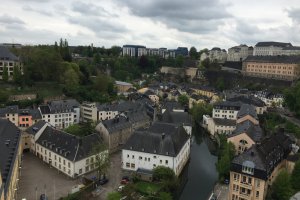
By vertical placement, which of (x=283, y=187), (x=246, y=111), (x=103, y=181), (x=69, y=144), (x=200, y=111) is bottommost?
(x=103, y=181)

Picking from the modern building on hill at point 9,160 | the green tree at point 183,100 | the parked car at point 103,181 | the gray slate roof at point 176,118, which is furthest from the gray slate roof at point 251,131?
the green tree at point 183,100

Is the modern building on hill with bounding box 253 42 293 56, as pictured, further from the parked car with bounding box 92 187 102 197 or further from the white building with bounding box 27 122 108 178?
the parked car with bounding box 92 187 102 197

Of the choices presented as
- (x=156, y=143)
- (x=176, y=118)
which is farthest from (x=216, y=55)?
(x=156, y=143)

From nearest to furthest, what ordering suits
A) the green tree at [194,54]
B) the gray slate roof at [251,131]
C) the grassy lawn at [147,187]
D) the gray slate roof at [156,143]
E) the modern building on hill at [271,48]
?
the grassy lawn at [147,187], the gray slate roof at [156,143], the gray slate roof at [251,131], the modern building on hill at [271,48], the green tree at [194,54]

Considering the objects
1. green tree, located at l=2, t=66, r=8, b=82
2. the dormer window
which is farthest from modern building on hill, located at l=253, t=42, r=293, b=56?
the dormer window

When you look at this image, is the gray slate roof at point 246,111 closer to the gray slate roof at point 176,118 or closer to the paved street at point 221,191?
the gray slate roof at point 176,118

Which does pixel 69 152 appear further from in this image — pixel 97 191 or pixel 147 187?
pixel 147 187

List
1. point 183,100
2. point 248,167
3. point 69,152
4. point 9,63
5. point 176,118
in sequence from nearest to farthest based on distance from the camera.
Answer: point 248,167, point 69,152, point 176,118, point 9,63, point 183,100
